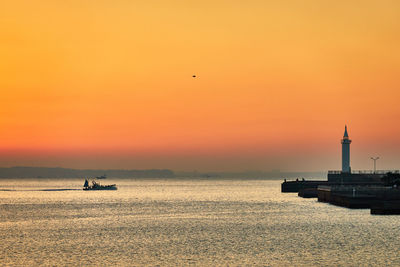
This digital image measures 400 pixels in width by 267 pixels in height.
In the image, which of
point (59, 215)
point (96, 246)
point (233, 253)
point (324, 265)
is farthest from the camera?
point (59, 215)

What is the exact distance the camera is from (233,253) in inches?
2438

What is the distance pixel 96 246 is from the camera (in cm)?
6856

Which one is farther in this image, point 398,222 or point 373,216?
point 373,216

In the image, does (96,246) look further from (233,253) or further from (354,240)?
(354,240)

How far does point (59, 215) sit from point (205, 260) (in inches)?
2621

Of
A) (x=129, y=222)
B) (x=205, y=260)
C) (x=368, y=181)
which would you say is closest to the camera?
(x=205, y=260)

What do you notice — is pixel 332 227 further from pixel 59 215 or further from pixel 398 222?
pixel 59 215

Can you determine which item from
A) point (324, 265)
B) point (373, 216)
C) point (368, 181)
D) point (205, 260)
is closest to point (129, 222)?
point (373, 216)

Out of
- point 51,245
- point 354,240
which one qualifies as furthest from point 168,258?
point 354,240

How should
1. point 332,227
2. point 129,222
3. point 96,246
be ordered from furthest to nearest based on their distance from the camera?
point 129,222 → point 332,227 → point 96,246

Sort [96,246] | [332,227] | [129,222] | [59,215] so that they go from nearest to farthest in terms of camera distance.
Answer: [96,246] < [332,227] < [129,222] < [59,215]

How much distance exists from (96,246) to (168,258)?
12.1 meters

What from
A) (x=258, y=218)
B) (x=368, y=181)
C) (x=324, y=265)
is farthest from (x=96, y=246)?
(x=368, y=181)

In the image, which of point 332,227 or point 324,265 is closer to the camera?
point 324,265
